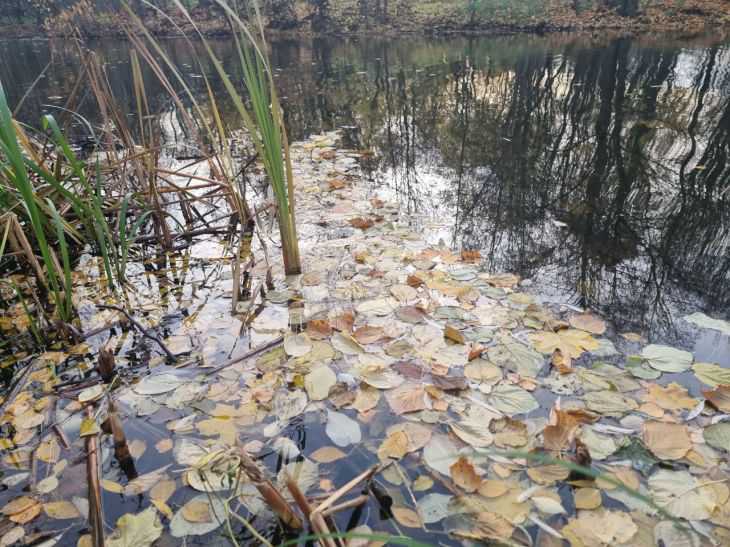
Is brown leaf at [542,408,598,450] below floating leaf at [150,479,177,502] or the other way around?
the other way around

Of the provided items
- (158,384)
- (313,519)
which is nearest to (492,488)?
(313,519)

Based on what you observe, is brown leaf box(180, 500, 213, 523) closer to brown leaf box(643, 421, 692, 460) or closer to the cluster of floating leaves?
the cluster of floating leaves

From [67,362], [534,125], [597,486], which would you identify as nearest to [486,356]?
[597,486]

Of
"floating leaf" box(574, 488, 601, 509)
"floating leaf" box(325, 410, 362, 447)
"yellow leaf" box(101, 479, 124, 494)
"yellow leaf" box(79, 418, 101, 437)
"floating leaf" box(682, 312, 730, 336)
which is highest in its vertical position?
"yellow leaf" box(79, 418, 101, 437)

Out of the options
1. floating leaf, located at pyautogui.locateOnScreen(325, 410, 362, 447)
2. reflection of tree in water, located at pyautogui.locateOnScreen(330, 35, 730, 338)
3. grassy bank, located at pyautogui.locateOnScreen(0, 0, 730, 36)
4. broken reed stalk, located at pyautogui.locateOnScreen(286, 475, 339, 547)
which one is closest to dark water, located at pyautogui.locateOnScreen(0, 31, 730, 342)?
reflection of tree in water, located at pyautogui.locateOnScreen(330, 35, 730, 338)

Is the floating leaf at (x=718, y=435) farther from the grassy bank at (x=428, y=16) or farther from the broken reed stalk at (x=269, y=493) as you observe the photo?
the grassy bank at (x=428, y=16)

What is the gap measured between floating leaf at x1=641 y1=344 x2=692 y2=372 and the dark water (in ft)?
0.39

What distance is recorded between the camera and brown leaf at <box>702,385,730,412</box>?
1.18 meters

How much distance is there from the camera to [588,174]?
123 inches

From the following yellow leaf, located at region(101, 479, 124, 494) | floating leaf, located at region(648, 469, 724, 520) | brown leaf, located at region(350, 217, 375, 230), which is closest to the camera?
floating leaf, located at region(648, 469, 724, 520)

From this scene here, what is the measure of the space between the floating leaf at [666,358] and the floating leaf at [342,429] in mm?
925

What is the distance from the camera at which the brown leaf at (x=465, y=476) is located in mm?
999

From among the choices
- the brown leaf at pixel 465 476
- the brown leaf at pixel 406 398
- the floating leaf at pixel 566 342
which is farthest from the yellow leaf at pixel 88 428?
the floating leaf at pixel 566 342

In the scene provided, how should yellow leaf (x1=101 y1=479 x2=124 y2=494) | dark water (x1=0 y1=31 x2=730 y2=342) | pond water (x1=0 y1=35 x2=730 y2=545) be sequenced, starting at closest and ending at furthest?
yellow leaf (x1=101 y1=479 x2=124 y2=494) < pond water (x1=0 y1=35 x2=730 y2=545) < dark water (x1=0 y1=31 x2=730 y2=342)
